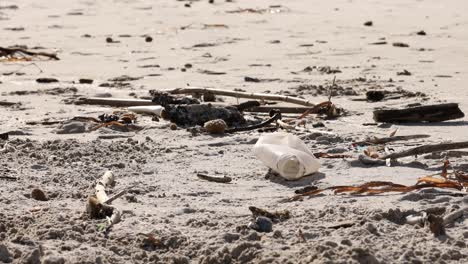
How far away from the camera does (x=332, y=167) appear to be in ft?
13.8

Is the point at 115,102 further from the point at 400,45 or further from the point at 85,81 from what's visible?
the point at 400,45

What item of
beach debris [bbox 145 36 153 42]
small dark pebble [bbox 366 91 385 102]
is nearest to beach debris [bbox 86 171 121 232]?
small dark pebble [bbox 366 91 385 102]

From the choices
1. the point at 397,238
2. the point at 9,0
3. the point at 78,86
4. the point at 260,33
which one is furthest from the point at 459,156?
the point at 9,0

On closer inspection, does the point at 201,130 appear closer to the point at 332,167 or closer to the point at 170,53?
the point at 332,167

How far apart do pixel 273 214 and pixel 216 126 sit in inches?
64.6

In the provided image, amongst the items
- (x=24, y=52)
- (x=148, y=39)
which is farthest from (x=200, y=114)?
(x=148, y=39)

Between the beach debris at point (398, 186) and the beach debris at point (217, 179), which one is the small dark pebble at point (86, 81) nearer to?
the beach debris at point (217, 179)

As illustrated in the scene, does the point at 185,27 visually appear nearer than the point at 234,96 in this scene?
No

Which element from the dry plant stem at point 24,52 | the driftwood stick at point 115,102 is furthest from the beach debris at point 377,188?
the dry plant stem at point 24,52

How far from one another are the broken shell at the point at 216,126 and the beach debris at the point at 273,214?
5.22 ft

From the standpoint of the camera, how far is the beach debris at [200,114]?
520cm

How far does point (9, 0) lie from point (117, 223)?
10.5 meters

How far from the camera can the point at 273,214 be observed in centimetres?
339

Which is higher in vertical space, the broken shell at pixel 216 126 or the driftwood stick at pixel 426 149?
the driftwood stick at pixel 426 149
